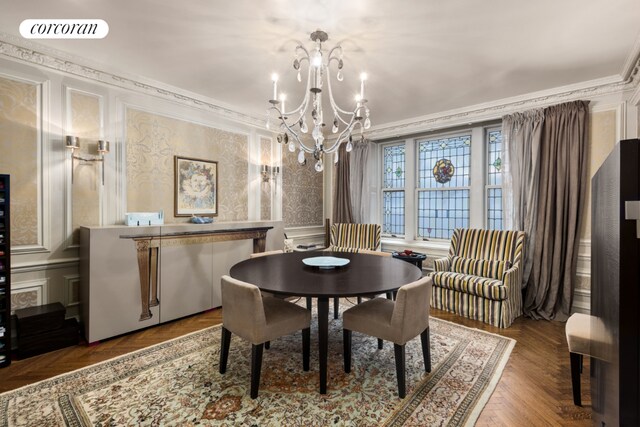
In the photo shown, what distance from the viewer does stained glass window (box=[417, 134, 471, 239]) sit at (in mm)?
4512

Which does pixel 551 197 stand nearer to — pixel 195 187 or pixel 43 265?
pixel 195 187

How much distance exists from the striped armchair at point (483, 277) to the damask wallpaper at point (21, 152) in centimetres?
420

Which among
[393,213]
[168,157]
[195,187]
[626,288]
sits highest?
[168,157]

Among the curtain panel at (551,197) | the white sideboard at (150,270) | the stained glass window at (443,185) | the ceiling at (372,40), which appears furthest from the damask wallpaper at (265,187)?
the curtain panel at (551,197)

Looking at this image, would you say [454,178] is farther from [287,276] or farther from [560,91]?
[287,276]

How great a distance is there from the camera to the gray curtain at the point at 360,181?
204 inches

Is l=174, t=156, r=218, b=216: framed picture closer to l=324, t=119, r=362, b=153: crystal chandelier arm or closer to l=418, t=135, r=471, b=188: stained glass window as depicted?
l=324, t=119, r=362, b=153: crystal chandelier arm

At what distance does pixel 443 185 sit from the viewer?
470cm

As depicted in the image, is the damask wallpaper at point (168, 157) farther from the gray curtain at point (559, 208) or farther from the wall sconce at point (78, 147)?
the gray curtain at point (559, 208)

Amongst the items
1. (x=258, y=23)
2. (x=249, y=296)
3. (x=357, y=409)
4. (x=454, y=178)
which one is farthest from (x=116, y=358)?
(x=454, y=178)

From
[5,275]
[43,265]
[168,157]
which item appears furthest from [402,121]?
[5,275]

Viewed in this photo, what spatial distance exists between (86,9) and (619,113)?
5010 mm

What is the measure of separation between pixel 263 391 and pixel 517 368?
1965 mm

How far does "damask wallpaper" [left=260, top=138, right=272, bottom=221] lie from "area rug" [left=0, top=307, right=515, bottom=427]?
91.3 inches
